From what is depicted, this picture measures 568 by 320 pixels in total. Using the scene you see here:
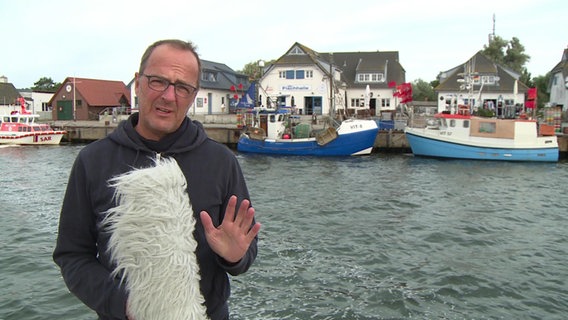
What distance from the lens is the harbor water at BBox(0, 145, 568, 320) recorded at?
723 centimetres

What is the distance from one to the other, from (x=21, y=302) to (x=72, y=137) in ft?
115

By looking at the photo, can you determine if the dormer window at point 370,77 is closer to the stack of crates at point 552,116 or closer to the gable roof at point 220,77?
the gable roof at point 220,77

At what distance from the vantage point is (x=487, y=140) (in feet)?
92.1

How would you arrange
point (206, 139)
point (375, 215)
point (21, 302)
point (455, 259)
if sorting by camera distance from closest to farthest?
1. point (206, 139)
2. point (21, 302)
3. point (455, 259)
4. point (375, 215)

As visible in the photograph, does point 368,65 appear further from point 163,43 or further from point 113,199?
point 113,199

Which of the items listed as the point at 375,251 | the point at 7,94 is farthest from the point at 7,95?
the point at 375,251

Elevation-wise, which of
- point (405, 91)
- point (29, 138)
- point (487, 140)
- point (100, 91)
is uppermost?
point (100, 91)

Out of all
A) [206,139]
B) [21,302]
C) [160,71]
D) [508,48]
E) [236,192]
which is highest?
[508,48]

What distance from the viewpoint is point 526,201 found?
52.5 feet

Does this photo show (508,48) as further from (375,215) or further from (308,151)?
(375,215)

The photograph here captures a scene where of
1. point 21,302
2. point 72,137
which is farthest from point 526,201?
point 72,137

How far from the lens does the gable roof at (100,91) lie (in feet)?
162

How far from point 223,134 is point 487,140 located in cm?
1818

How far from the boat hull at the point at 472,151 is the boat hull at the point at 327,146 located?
2679mm
